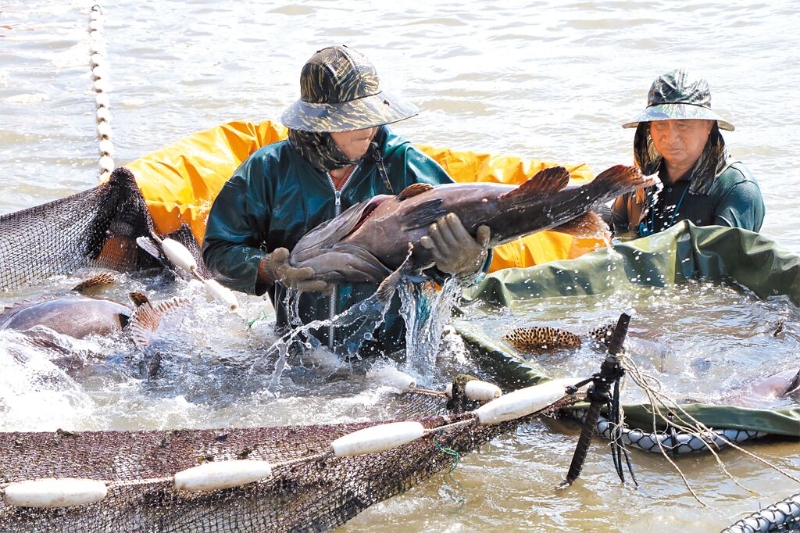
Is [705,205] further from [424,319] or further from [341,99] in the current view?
[341,99]

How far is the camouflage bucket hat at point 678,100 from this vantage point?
18.1ft

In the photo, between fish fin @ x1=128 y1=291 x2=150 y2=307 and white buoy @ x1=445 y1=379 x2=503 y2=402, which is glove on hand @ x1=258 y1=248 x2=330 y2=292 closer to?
white buoy @ x1=445 y1=379 x2=503 y2=402

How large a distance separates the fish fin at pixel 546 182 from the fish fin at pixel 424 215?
1.10 feet

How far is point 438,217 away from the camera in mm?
3883

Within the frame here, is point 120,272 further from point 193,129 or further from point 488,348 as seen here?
point 193,129

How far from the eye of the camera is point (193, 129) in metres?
10.3

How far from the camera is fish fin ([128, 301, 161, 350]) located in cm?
496

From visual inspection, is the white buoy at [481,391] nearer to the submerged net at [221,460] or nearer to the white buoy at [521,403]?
the submerged net at [221,460]

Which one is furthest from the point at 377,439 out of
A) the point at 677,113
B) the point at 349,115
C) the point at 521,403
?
the point at 677,113

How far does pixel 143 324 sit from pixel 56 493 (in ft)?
6.85

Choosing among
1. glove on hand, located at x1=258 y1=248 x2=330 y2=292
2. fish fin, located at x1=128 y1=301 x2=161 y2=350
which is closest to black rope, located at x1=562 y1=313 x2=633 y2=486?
glove on hand, located at x1=258 y1=248 x2=330 y2=292

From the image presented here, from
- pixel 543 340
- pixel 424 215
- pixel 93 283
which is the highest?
pixel 424 215

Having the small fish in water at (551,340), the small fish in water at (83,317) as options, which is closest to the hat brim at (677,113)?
the small fish in water at (551,340)

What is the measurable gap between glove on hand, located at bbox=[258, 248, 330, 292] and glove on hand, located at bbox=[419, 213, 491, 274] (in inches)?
21.3
